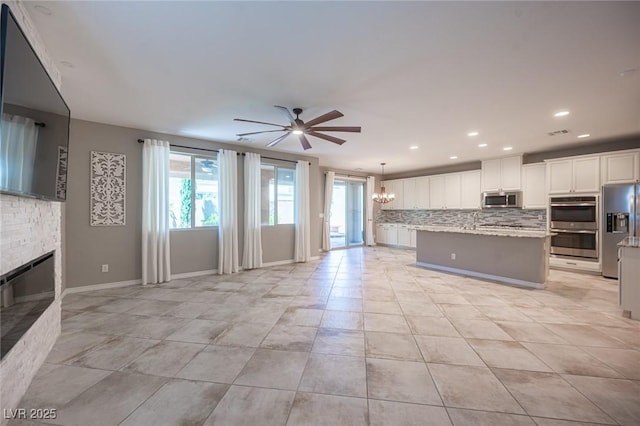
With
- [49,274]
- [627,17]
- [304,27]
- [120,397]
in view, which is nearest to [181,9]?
[304,27]

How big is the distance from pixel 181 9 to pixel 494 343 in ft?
12.8

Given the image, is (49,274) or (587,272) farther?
(587,272)

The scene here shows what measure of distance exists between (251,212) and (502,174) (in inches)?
245

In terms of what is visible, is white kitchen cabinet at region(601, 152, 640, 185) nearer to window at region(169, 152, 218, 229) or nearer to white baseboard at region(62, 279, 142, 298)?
window at region(169, 152, 218, 229)

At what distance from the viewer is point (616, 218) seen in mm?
4840

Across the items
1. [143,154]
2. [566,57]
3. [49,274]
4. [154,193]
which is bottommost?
[49,274]

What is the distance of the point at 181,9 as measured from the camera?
188 cm

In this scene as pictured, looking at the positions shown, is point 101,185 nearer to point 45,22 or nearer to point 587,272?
point 45,22

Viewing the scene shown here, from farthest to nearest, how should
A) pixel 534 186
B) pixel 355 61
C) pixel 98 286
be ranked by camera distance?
pixel 534 186 < pixel 98 286 < pixel 355 61

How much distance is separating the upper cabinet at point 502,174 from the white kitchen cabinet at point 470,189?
22 centimetres

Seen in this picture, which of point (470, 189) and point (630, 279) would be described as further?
point (470, 189)

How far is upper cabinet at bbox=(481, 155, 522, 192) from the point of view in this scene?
6.41m

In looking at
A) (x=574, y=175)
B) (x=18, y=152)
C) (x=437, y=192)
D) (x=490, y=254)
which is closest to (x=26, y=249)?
(x=18, y=152)

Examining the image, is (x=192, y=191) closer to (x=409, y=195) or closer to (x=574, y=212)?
(x=409, y=195)
